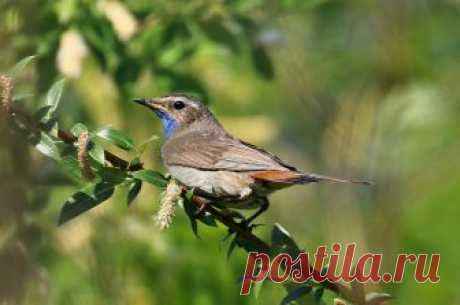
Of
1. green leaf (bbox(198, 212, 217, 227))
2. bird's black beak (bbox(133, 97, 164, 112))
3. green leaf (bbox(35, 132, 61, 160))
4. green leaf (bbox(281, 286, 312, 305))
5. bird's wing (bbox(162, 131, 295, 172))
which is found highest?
bird's black beak (bbox(133, 97, 164, 112))

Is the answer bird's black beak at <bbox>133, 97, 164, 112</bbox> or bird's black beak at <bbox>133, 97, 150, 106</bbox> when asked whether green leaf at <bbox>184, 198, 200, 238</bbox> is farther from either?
bird's black beak at <bbox>133, 97, 164, 112</bbox>

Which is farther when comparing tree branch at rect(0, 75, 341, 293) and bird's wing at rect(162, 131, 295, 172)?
bird's wing at rect(162, 131, 295, 172)

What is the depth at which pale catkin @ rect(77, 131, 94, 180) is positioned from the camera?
3.19 metres

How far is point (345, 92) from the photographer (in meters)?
8.27

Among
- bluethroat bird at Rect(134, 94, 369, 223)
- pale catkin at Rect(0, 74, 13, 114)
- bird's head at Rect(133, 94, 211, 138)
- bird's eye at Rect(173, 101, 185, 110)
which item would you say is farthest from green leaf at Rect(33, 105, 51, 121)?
bird's eye at Rect(173, 101, 185, 110)

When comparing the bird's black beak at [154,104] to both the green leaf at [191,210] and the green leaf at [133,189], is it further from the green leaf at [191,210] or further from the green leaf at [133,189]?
the green leaf at [133,189]

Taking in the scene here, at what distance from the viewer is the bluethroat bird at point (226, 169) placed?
14.9 ft

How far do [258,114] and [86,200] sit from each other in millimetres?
5345

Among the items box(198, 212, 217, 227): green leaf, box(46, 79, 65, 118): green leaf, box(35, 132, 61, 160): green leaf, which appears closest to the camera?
box(35, 132, 61, 160): green leaf

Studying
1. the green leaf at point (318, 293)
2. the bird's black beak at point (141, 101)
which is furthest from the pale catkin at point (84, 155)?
the bird's black beak at point (141, 101)

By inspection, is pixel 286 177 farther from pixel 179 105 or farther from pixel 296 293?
pixel 179 105

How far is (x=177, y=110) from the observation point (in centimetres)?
580

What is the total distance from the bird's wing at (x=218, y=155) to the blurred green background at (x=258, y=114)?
0.39 m

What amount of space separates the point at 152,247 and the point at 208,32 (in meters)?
1.23
